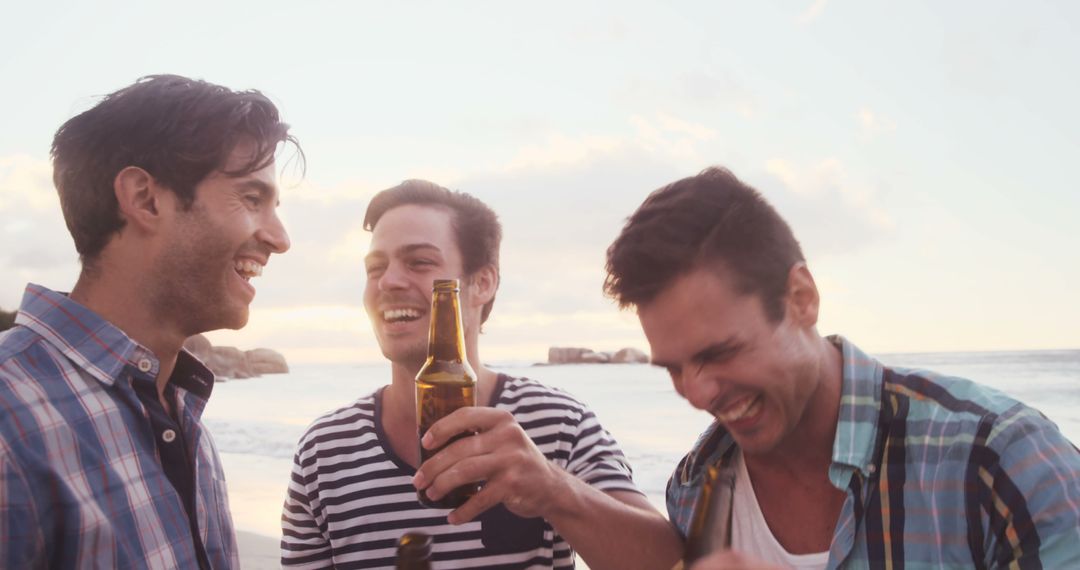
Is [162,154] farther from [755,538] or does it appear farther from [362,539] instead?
[755,538]

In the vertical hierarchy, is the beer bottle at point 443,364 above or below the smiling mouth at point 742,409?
above

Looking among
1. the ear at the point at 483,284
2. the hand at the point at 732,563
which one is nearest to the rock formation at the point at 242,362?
the ear at the point at 483,284

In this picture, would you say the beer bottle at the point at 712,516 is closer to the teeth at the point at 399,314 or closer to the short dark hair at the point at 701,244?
the short dark hair at the point at 701,244

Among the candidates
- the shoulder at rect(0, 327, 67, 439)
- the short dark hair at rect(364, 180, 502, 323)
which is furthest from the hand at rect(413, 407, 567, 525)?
the short dark hair at rect(364, 180, 502, 323)

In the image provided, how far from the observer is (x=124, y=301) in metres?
2.51

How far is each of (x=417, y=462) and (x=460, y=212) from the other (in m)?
1.15

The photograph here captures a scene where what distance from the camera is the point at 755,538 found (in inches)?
99.6

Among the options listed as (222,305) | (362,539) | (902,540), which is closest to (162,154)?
(222,305)

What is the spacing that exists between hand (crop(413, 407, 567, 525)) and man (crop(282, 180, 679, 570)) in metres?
A: 0.31

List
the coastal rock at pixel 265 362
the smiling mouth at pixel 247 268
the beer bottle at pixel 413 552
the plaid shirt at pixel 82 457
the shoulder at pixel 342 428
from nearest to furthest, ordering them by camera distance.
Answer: the beer bottle at pixel 413 552
the plaid shirt at pixel 82 457
the smiling mouth at pixel 247 268
the shoulder at pixel 342 428
the coastal rock at pixel 265 362

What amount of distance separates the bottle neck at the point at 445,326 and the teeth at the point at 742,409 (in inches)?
32.9

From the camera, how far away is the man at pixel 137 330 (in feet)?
A: 6.40

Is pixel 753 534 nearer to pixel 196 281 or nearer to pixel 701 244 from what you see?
pixel 701 244

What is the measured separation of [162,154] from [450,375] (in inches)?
49.0
